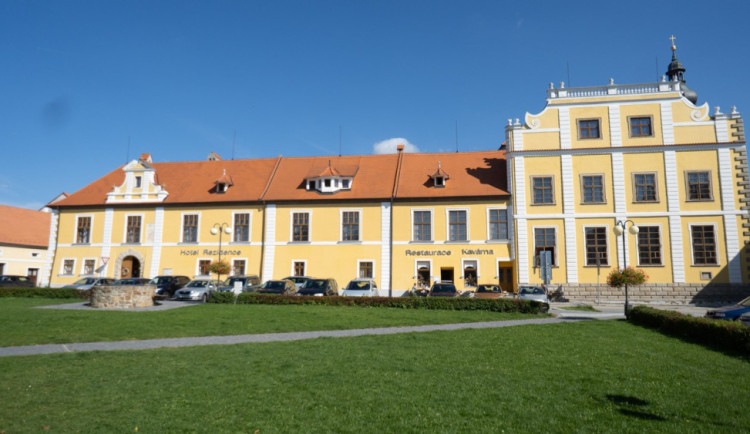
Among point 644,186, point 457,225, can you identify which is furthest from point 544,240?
point 644,186

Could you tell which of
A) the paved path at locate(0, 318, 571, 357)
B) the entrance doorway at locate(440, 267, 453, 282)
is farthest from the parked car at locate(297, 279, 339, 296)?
the paved path at locate(0, 318, 571, 357)

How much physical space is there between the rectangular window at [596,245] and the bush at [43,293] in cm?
3106

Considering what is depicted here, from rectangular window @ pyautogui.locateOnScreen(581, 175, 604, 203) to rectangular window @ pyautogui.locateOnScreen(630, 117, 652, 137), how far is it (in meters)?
3.77

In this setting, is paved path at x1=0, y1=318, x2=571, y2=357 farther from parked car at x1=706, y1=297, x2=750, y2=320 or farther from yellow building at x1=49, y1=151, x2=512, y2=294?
yellow building at x1=49, y1=151, x2=512, y2=294

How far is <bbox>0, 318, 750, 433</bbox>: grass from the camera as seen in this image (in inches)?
280

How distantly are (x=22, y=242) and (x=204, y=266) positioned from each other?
27202 millimetres

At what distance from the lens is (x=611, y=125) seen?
34875 millimetres

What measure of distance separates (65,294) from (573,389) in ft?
97.8

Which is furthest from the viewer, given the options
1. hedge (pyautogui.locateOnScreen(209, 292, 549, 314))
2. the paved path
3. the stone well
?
the stone well

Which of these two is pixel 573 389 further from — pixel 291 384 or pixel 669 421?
pixel 291 384

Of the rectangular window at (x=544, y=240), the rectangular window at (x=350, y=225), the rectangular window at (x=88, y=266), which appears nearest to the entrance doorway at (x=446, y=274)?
the rectangular window at (x=544, y=240)

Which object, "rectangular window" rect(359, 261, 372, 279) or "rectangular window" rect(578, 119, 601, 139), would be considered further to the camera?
"rectangular window" rect(359, 261, 372, 279)

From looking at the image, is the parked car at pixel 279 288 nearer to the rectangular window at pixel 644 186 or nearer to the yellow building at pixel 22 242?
the rectangular window at pixel 644 186

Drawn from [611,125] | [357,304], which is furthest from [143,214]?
[611,125]
